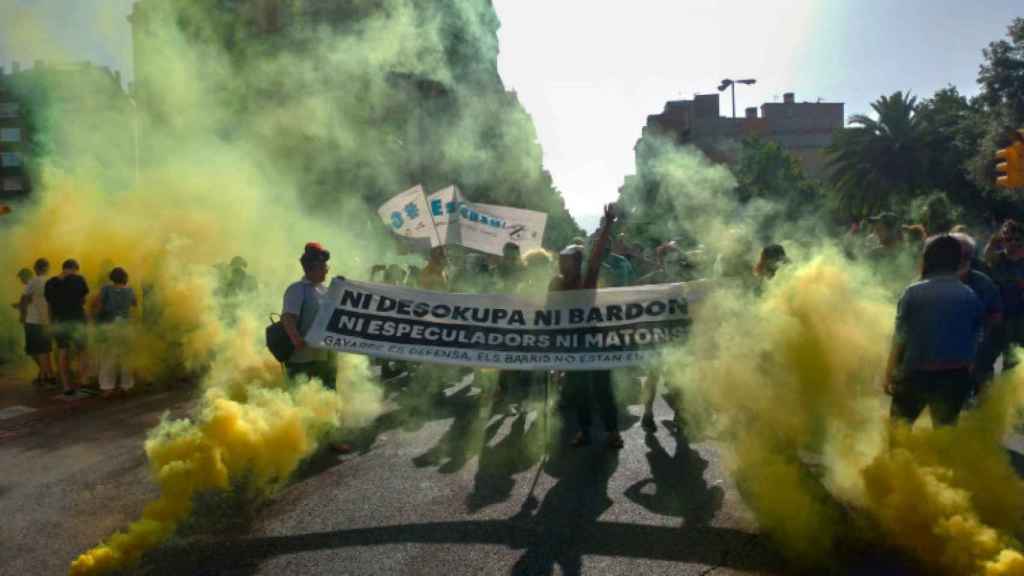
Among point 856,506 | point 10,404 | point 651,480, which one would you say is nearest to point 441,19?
point 10,404

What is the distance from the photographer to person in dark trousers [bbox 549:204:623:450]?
20.1ft

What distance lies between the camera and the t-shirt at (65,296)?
32.2 feet

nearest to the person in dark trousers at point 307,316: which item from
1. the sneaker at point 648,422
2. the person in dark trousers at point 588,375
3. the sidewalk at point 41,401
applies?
the person in dark trousers at point 588,375

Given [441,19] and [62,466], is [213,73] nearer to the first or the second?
[441,19]

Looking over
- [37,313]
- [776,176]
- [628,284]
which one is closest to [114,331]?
[37,313]

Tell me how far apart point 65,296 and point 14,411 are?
1.47 m

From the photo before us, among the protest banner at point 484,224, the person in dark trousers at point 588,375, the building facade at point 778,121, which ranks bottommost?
the person in dark trousers at point 588,375

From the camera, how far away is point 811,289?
15.1 ft

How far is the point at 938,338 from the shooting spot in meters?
4.21

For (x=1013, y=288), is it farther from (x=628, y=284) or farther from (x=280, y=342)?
(x=280, y=342)

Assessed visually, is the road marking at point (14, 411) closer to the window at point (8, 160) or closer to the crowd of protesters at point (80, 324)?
the crowd of protesters at point (80, 324)

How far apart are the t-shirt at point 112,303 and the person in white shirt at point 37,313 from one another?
806 millimetres

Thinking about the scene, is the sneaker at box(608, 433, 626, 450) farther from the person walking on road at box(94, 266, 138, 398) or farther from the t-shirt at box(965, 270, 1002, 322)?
the person walking on road at box(94, 266, 138, 398)

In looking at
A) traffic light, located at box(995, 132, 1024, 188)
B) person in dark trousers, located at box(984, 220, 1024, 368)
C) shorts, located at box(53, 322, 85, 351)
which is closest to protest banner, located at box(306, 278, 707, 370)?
person in dark trousers, located at box(984, 220, 1024, 368)
